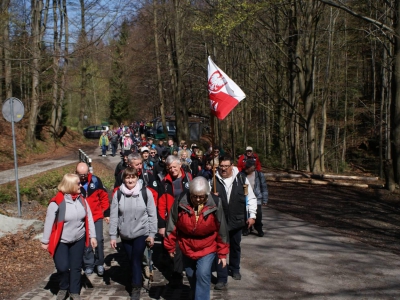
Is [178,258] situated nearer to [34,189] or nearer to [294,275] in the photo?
[294,275]

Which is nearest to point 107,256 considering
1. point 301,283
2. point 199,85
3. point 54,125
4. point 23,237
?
point 23,237

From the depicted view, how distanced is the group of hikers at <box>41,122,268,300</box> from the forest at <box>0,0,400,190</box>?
A: 25.0ft

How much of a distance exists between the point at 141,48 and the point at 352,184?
23.7m

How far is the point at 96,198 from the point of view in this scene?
740cm

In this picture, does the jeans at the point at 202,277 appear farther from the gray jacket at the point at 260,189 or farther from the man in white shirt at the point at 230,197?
the gray jacket at the point at 260,189

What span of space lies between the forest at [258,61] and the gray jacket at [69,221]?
7999 millimetres

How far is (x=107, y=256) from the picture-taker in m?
8.88

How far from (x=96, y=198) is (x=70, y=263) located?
146 centimetres

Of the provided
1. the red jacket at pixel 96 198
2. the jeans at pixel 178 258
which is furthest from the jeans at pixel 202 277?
the red jacket at pixel 96 198

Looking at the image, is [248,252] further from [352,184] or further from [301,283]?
[352,184]

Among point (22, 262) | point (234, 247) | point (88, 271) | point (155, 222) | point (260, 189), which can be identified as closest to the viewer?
point (155, 222)

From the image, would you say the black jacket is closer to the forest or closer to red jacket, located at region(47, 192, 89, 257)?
red jacket, located at region(47, 192, 89, 257)

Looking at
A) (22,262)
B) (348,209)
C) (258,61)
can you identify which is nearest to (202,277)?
(22,262)

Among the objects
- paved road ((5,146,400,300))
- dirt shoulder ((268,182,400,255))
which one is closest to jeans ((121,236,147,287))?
paved road ((5,146,400,300))
